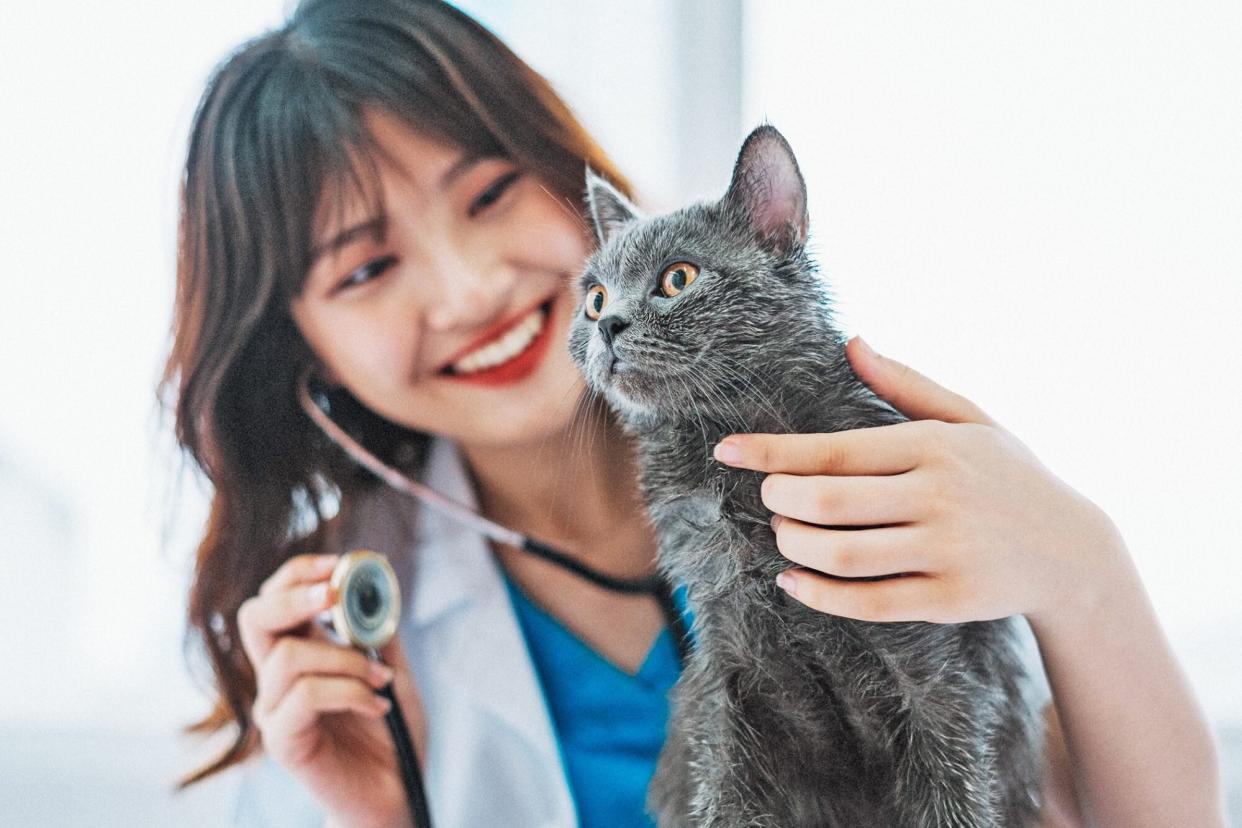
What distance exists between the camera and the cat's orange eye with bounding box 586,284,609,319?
1.68 feet

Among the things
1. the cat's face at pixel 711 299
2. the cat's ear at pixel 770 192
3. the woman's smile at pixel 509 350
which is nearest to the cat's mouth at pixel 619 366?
the cat's face at pixel 711 299

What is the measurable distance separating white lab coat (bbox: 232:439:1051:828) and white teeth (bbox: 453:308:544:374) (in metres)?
0.18

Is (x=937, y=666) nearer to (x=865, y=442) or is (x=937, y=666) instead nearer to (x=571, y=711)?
(x=865, y=442)

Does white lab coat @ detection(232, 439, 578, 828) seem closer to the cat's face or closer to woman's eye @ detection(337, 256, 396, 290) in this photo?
woman's eye @ detection(337, 256, 396, 290)

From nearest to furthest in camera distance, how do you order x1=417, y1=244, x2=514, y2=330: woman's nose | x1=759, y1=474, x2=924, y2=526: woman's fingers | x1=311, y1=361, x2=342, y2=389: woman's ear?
x1=759, y1=474, x2=924, y2=526: woman's fingers → x1=417, y1=244, x2=514, y2=330: woman's nose → x1=311, y1=361, x2=342, y2=389: woman's ear

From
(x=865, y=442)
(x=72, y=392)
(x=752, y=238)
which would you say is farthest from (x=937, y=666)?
(x=72, y=392)

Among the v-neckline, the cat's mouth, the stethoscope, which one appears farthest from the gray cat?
the v-neckline

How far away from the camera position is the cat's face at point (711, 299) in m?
0.47

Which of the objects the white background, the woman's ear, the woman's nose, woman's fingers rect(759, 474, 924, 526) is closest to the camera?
woman's fingers rect(759, 474, 924, 526)

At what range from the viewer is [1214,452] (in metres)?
0.57

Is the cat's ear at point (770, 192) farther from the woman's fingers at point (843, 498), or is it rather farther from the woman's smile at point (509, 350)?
the woman's smile at point (509, 350)

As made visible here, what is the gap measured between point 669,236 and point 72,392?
2.03 ft

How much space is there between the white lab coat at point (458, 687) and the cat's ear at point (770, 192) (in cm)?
49

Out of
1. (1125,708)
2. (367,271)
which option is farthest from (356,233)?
(1125,708)
